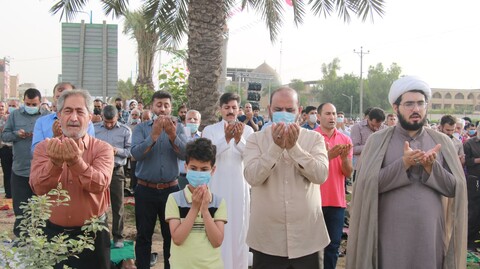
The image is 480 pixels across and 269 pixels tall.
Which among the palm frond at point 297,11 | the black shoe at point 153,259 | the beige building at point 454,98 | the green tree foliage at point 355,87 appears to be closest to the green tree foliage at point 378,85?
the green tree foliage at point 355,87

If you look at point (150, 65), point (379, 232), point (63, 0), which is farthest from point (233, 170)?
point (150, 65)

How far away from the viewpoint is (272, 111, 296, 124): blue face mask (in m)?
3.62

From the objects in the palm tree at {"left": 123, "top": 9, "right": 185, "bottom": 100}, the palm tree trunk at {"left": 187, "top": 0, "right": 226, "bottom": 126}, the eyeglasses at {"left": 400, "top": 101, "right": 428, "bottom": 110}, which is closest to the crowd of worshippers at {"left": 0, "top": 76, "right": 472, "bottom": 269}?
the eyeglasses at {"left": 400, "top": 101, "right": 428, "bottom": 110}

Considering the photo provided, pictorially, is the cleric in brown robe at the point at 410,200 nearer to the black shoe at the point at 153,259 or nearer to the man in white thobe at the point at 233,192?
the man in white thobe at the point at 233,192

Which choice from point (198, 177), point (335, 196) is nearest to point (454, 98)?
point (335, 196)

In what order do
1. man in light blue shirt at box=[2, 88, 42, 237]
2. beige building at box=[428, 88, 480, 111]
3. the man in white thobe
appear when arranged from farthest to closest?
beige building at box=[428, 88, 480, 111], man in light blue shirt at box=[2, 88, 42, 237], the man in white thobe

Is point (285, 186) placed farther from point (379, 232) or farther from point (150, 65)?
point (150, 65)

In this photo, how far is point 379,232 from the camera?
3652mm

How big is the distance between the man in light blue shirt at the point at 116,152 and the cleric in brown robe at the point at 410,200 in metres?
3.76

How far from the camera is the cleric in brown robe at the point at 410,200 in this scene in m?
3.47

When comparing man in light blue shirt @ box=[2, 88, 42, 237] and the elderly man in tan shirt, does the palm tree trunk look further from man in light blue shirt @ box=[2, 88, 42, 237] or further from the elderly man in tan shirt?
the elderly man in tan shirt

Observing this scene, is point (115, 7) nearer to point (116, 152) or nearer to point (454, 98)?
point (116, 152)

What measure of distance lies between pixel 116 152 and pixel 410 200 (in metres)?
4.27

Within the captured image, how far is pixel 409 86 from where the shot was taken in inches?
142
